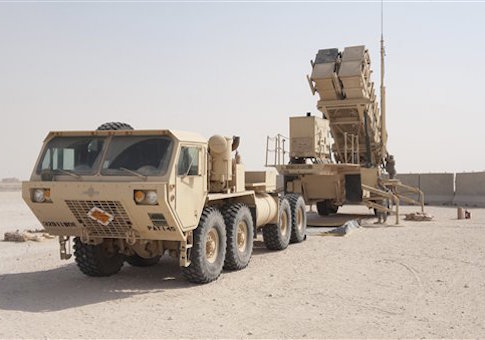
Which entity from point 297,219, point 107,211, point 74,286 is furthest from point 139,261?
point 297,219

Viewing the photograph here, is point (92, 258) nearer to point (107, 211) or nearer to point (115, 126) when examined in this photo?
point (107, 211)

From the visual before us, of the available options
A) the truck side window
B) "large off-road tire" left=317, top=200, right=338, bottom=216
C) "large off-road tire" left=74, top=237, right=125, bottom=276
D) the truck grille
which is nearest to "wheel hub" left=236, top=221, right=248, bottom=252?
the truck side window

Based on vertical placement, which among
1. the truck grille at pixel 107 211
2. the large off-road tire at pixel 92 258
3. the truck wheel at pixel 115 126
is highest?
the truck wheel at pixel 115 126

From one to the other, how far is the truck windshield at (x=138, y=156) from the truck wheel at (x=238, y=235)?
85.4 inches

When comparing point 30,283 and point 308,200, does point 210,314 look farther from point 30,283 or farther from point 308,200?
point 308,200

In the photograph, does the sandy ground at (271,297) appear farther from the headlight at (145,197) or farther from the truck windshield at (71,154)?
the truck windshield at (71,154)

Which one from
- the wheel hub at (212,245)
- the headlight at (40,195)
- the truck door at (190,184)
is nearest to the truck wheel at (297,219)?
the wheel hub at (212,245)

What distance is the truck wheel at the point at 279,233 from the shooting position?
11703mm

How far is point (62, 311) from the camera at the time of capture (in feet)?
22.4

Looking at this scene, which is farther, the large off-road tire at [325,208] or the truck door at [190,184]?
the large off-road tire at [325,208]

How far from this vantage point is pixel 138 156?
779 centimetres

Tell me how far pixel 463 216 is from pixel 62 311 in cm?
1516

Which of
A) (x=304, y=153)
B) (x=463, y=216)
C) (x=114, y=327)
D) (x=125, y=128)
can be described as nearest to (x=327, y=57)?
(x=304, y=153)

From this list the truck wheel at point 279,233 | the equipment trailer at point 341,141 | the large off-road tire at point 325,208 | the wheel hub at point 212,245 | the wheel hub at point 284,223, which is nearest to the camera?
the wheel hub at point 212,245
